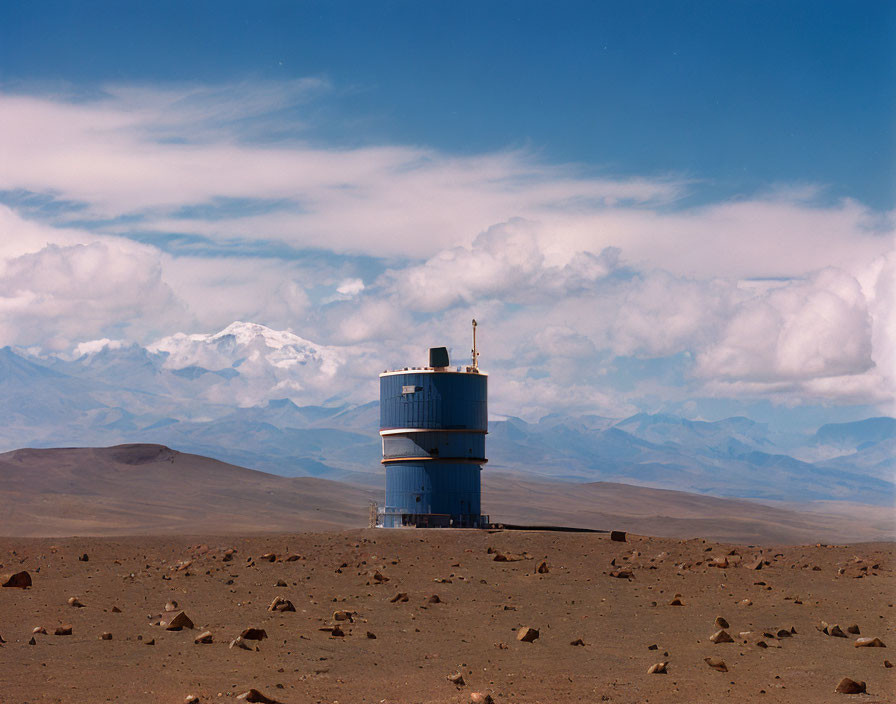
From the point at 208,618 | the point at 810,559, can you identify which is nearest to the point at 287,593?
the point at 208,618

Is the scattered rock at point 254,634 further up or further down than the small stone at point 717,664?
further up

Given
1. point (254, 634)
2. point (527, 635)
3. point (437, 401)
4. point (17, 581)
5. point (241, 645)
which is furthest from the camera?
point (437, 401)

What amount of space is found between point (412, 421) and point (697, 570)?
15.4 m

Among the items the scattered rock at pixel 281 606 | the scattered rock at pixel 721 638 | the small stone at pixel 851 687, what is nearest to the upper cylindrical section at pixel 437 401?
the scattered rock at pixel 281 606

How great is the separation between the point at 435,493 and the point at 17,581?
1882cm

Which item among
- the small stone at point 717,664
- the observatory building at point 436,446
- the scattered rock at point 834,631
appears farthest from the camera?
the observatory building at point 436,446

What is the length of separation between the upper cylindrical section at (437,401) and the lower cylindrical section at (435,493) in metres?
1.40

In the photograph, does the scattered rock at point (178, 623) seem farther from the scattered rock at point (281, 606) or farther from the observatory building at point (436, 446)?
the observatory building at point (436, 446)

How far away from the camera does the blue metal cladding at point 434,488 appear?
40094 mm

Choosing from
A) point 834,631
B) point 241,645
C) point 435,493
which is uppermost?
point 435,493

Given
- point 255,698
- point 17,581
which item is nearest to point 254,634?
point 255,698

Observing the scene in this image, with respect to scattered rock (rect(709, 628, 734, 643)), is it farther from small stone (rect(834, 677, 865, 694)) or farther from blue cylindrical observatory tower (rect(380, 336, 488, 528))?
blue cylindrical observatory tower (rect(380, 336, 488, 528))

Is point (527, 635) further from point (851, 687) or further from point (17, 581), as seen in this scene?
point (17, 581)

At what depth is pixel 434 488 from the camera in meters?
40.1
